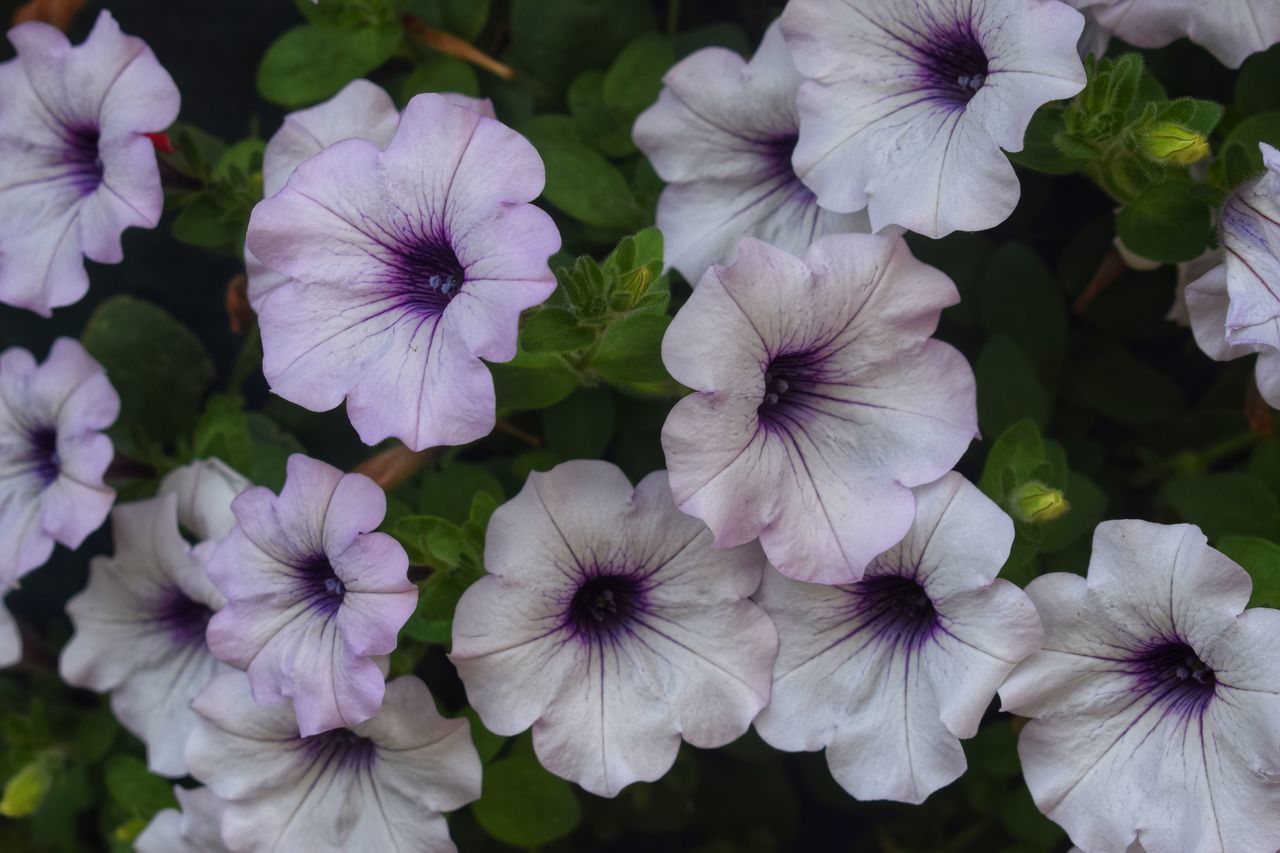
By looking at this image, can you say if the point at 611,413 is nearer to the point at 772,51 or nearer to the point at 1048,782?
the point at 772,51

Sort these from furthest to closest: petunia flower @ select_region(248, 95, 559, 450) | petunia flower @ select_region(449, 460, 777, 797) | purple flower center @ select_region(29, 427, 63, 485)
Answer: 1. purple flower center @ select_region(29, 427, 63, 485)
2. petunia flower @ select_region(449, 460, 777, 797)
3. petunia flower @ select_region(248, 95, 559, 450)

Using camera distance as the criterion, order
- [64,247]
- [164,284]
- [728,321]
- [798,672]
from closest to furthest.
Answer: [728,321] → [798,672] → [64,247] → [164,284]

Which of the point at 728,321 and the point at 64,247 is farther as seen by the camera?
the point at 64,247

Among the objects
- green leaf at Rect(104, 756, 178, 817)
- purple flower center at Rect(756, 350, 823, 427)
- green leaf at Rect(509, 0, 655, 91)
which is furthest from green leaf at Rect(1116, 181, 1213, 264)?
green leaf at Rect(104, 756, 178, 817)

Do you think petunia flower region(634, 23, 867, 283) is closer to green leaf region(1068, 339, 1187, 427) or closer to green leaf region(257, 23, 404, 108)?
green leaf region(257, 23, 404, 108)

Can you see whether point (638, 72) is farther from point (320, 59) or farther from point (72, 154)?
point (72, 154)

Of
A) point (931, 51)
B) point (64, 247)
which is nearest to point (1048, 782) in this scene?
point (931, 51)

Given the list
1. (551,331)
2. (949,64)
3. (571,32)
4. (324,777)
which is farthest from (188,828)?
(949,64)
